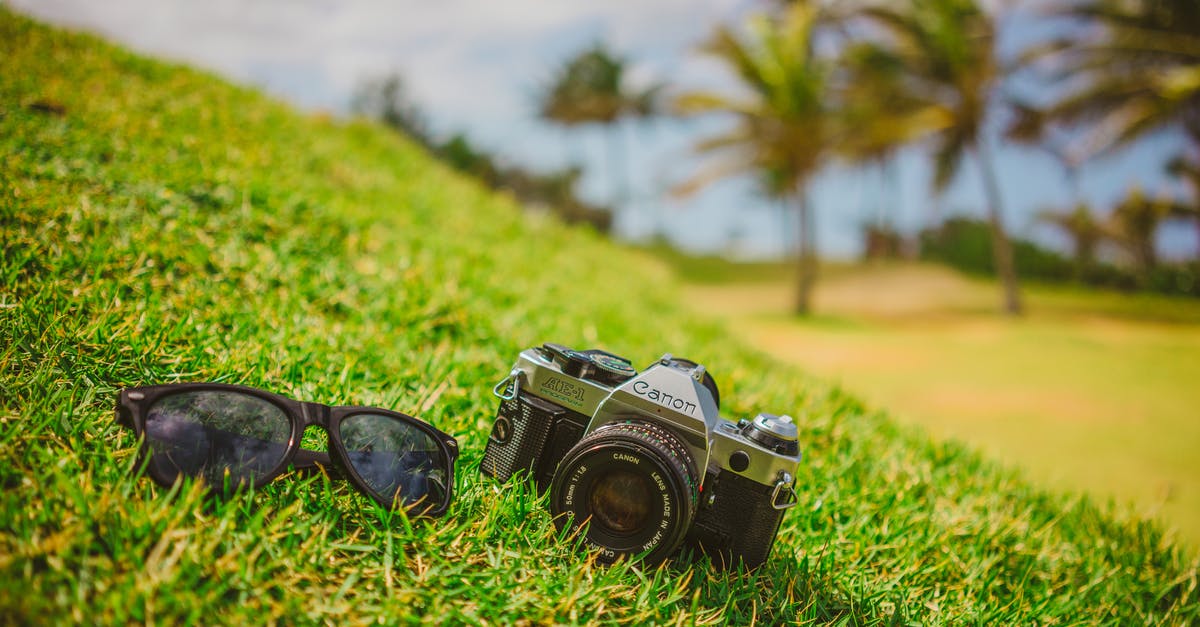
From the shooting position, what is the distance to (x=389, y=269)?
3525 mm

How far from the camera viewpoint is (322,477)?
156 cm

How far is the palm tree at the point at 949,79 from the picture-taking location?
1297 centimetres

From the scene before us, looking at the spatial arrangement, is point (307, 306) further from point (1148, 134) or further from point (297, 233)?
point (1148, 134)

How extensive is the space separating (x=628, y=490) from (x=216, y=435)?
938 millimetres

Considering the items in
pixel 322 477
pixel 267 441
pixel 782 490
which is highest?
pixel 782 490

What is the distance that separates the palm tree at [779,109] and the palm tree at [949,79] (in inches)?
66.9

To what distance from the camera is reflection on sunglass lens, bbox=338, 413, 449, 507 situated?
1.50 meters

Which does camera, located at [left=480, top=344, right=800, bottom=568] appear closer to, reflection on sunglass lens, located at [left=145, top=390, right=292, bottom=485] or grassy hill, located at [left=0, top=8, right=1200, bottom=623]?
grassy hill, located at [left=0, top=8, right=1200, bottom=623]

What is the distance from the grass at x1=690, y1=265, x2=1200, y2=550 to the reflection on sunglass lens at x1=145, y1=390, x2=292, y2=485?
3.69 m

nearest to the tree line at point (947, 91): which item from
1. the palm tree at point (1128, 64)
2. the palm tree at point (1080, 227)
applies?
the palm tree at point (1128, 64)

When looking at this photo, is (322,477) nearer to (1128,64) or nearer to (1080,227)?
(1128,64)

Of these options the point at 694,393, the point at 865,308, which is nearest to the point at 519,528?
the point at 694,393

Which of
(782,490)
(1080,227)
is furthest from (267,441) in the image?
(1080,227)

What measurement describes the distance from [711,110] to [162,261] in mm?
12771
